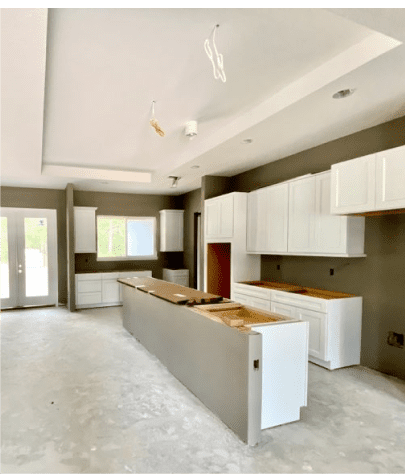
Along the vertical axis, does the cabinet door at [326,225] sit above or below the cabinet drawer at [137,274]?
above

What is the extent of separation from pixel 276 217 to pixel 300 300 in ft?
4.05

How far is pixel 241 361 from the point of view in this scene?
7.48ft

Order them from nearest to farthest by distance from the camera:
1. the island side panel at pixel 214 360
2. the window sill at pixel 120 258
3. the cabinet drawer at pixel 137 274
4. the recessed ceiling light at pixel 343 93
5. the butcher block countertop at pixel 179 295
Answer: the island side panel at pixel 214 360
the recessed ceiling light at pixel 343 93
the butcher block countertop at pixel 179 295
the cabinet drawer at pixel 137 274
the window sill at pixel 120 258

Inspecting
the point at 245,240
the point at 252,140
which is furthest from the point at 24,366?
the point at 252,140

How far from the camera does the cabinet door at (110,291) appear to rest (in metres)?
7.03

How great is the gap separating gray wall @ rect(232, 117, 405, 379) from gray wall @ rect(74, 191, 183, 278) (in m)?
4.46

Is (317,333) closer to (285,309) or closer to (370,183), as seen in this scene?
(285,309)

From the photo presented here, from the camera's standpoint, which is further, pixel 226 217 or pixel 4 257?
pixel 4 257

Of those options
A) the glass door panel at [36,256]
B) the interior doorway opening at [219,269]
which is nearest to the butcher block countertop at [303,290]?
the interior doorway opening at [219,269]

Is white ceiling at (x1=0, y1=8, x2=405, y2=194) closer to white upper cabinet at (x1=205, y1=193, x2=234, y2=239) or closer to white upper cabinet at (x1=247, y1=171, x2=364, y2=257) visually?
white upper cabinet at (x1=247, y1=171, x2=364, y2=257)

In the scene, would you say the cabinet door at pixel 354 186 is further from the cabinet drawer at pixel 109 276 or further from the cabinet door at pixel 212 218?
the cabinet drawer at pixel 109 276

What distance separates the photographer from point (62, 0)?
68.9 inches

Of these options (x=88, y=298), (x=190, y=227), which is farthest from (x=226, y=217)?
(x=88, y=298)

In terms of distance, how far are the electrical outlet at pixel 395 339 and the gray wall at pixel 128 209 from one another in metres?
5.45
